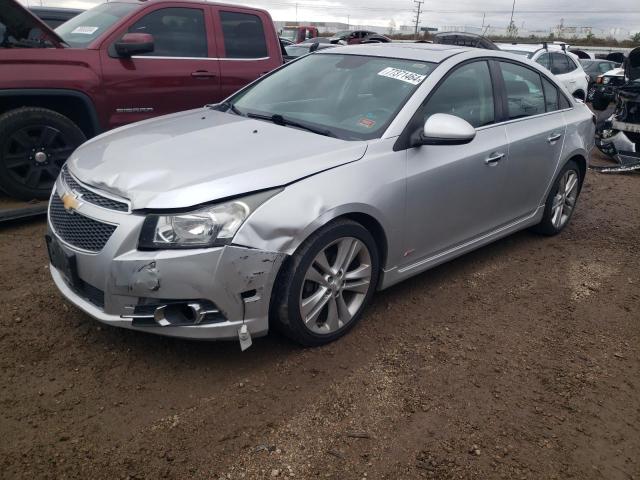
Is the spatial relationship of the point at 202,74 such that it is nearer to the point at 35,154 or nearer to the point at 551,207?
the point at 35,154

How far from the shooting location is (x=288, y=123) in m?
3.45

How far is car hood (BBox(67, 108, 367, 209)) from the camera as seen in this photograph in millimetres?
2578

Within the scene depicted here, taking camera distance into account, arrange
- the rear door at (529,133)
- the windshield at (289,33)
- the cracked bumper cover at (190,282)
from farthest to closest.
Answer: the windshield at (289,33) → the rear door at (529,133) → the cracked bumper cover at (190,282)

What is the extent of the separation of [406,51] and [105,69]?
110 inches

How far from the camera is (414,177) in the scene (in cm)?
327

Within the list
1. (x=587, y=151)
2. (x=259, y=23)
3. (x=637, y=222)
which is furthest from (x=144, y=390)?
(x=637, y=222)

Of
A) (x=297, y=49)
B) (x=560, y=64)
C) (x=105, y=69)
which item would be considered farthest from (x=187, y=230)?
(x=560, y=64)

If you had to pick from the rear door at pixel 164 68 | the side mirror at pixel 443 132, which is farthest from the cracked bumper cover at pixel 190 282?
the rear door at pixel 164 68

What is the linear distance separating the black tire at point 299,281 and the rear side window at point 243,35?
374 cm

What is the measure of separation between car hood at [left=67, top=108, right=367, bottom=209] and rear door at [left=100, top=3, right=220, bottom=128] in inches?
71.8

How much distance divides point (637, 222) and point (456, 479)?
4.65 m

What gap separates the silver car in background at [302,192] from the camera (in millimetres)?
2539

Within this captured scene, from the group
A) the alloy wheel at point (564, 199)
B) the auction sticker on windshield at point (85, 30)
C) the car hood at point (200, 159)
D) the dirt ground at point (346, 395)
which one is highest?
the auction sticker on windshield at point (85, 30)

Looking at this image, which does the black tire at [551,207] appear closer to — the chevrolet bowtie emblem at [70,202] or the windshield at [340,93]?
the windshield at [340,93]
